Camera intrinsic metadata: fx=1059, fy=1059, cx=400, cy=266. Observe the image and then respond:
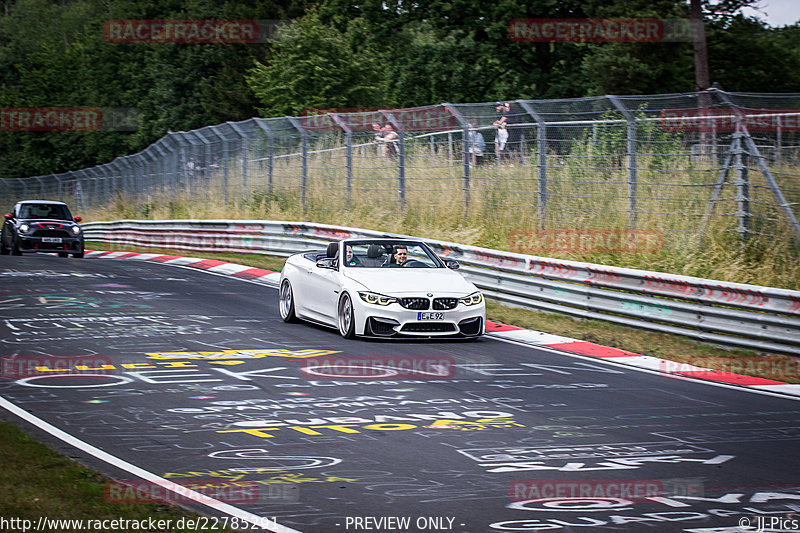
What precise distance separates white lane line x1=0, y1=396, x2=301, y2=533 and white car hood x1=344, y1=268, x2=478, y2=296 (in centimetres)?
532

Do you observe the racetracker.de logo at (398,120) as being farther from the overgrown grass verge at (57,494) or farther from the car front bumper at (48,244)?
the overgrown grass verge at (57,494)

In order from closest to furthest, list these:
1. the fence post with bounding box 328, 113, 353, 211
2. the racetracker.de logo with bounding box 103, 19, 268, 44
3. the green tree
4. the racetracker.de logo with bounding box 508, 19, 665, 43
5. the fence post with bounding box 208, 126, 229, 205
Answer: the fence post with bounding box 328, 113, 353, 211 < the fence post with bounding box 208, 126, 229, 205 < the racetracker.de logo with bounding box 508, 19, 665, 43 < the green tree < the racetracker.de logo with bounding box 103, 19, 268, 44

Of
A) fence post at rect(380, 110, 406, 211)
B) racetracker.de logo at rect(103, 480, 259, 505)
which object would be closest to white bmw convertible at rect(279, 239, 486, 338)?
racetracker.de logo at rect(103, 480, 259, 505)

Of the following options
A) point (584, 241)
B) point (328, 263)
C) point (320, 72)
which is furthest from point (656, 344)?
point (320, 72)

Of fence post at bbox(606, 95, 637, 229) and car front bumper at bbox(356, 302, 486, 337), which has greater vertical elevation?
fence post at bbox(606, 95, 637, 229)

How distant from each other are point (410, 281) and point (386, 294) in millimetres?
521

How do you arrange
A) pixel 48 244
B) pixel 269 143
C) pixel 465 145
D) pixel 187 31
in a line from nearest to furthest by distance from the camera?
pixel 465 145, pixel 269 143, pixel 48 244, pixel 187 31

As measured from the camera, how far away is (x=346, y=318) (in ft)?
45.3

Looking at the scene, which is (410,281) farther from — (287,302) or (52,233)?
(52,233)

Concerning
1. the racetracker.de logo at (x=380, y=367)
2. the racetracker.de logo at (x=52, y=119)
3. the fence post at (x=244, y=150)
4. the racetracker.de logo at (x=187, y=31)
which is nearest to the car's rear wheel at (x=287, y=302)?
the racetracker.de logo at (x=380, y=367)

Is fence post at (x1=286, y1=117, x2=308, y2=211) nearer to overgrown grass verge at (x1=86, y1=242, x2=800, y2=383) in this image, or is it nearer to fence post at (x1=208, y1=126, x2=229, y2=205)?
fence post at (x1=208, y1=126, x2=229, y2=205)

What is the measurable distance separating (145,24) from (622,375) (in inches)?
2651

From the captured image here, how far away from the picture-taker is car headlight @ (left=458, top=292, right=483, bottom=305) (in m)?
13.6

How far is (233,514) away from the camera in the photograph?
6.07 m
